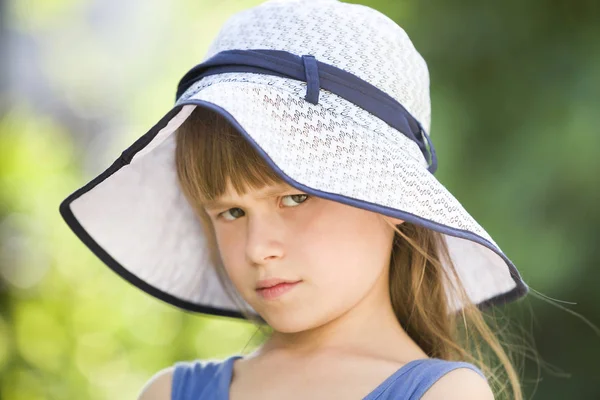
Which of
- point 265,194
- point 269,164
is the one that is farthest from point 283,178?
point 265,194

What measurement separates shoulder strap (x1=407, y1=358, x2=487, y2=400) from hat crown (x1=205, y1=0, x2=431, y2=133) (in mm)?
378

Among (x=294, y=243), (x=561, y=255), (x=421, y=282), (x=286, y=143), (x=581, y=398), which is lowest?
(x=581, y=398)

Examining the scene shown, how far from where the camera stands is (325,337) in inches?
55.0

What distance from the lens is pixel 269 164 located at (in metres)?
1.09

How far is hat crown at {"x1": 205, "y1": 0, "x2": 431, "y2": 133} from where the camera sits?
1.31m

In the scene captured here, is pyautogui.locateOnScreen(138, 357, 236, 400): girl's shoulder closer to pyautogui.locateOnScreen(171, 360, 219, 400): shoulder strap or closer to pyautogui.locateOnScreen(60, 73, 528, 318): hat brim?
pyautogui.locateOnScreen(171, 360, 219, 400): shoulder strap

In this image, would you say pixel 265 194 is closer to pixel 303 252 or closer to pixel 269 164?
pixel 303 252

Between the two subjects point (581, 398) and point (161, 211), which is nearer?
point (161, 211)

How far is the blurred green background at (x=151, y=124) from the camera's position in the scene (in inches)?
83.1

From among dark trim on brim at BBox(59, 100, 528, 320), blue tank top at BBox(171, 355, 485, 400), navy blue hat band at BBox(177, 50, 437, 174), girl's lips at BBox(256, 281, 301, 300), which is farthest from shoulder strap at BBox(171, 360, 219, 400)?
navy blue hat band at BBox(177, 50, 437, 174)

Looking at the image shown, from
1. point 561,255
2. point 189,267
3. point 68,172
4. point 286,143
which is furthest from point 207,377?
point 68,172

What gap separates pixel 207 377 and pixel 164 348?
1.40 meters

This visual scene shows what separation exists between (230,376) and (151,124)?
1603mm

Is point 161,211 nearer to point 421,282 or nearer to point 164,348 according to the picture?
point 421,282
